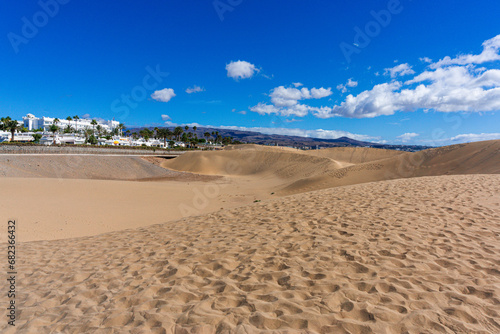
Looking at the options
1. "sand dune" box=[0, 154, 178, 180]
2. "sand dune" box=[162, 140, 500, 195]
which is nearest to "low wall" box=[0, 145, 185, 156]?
"sand dune" box=[0, 154, 178, 180]

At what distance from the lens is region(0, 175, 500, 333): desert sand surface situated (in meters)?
3.05

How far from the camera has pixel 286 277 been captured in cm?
407

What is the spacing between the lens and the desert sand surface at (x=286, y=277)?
120 inches

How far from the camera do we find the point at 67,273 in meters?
5.20

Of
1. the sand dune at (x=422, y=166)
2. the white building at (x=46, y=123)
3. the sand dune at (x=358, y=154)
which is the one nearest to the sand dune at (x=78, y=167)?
the sand dune at (x=422, y=166)

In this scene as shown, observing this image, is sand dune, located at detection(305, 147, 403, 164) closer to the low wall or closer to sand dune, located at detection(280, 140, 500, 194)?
sand dune, located at detection(280, 140, 500, 194)

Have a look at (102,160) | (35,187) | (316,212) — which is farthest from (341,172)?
(102,160)

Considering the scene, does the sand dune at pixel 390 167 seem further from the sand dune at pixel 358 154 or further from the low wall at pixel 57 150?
the low wall at pixel 57 150

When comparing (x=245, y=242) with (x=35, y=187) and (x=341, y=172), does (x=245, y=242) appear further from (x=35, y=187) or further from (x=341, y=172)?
(x=35, y=187)

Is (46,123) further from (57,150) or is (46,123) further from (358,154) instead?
(358,154)

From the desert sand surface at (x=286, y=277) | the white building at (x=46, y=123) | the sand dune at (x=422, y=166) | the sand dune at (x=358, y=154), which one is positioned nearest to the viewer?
the desert sand surface at (x=286, y=277)

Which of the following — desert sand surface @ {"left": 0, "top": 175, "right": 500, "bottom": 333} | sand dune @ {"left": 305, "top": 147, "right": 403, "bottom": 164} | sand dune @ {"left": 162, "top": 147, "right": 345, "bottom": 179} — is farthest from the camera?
sand dune @ {"left": 305, "top": 147, "right": 403, "bottom": 164}

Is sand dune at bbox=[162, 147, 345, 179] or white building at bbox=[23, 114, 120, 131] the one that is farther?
white building at bbox=[23, 114, 120, 131]

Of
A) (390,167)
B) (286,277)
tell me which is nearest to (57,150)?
(286,277)
